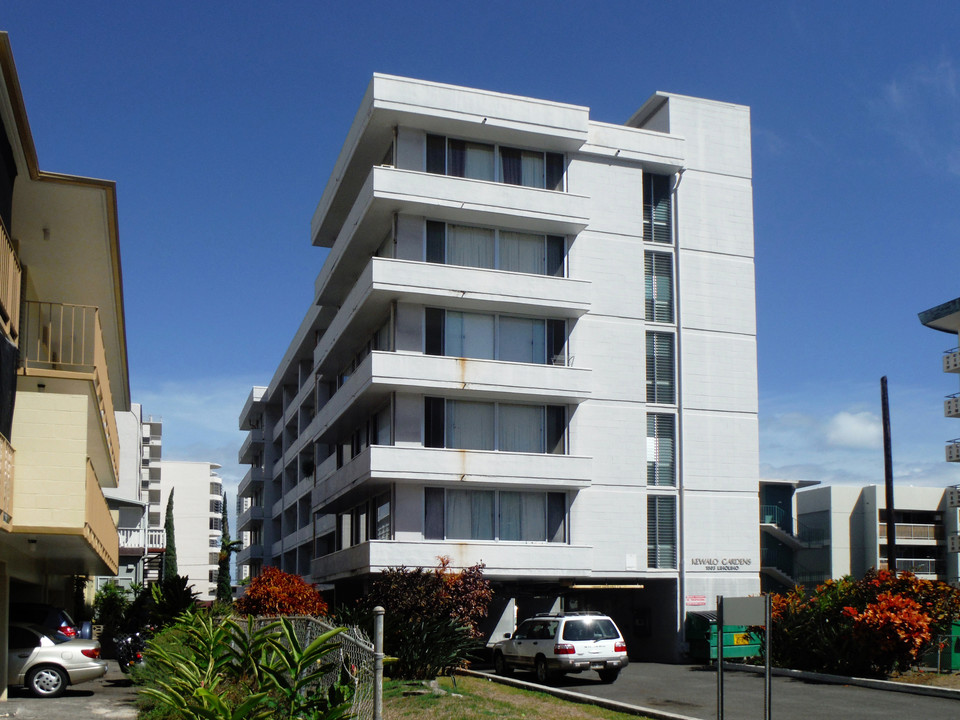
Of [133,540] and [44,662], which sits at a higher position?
[133,540]

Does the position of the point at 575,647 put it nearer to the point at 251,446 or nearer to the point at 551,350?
the point at 551,350

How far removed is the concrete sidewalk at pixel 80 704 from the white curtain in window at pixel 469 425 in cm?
1311

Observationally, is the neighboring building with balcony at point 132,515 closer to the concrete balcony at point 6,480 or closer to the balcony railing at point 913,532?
the concrete balcony at point 6,480

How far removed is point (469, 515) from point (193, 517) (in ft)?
325

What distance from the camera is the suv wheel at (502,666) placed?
30.0m

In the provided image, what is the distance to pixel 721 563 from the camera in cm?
3841

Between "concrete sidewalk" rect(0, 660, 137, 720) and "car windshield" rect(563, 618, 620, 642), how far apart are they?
1023 centimetres

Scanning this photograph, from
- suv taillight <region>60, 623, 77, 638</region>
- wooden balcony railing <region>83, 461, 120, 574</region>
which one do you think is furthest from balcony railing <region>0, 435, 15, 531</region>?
suv taillight <region>60, 623, 77, 638</region>

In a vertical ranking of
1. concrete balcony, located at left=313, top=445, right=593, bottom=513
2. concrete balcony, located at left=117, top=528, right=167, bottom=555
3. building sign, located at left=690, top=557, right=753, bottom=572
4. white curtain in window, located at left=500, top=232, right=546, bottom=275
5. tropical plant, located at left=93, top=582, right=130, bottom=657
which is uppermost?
white curtain in window, located at left=500, top=232, right=546, bottom=275

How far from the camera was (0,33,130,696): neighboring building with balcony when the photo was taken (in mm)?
15312

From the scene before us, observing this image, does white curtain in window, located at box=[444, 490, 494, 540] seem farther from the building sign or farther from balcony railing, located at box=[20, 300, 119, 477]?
balcony railing, located at box=[20, 300, 119, 477]

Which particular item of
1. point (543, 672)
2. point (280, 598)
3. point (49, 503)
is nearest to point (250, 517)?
point (280, 598)

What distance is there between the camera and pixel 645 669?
109 feet

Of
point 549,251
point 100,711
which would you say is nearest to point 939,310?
point 549,251
